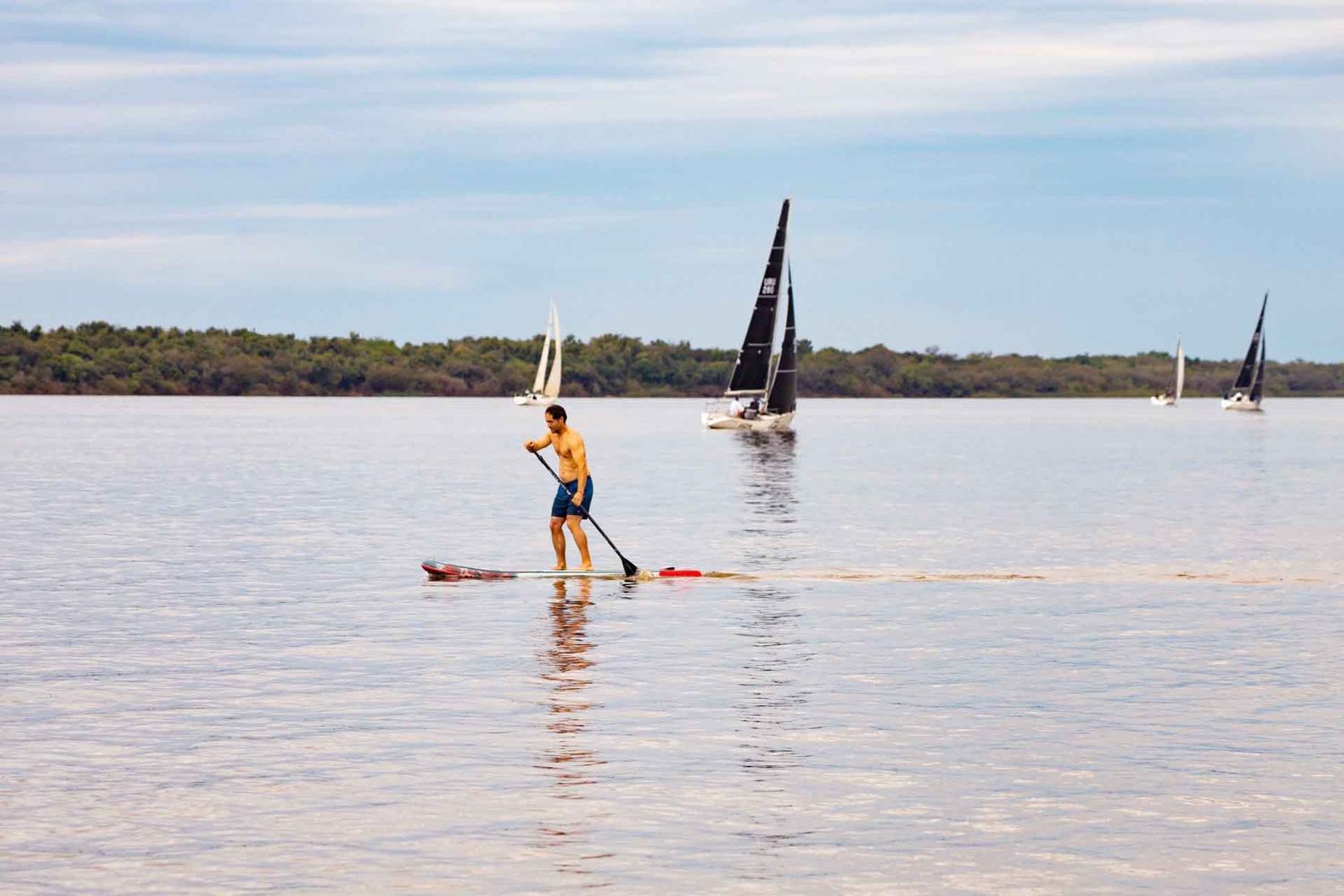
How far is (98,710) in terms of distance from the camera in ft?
51.6

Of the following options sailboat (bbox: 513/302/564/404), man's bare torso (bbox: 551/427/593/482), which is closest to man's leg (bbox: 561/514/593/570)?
man's bare torso (bbox: 551/427/593/482)

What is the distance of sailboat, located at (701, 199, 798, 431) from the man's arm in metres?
67.6

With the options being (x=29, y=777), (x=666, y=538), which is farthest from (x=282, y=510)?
(x=29, y=777)

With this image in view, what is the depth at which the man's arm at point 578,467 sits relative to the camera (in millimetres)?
26422

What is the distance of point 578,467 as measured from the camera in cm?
2647

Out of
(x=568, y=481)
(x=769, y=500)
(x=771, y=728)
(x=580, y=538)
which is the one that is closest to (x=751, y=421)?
(x=769, y=500)

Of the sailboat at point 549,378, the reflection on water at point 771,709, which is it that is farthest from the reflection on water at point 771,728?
the sailboat at point 549,378

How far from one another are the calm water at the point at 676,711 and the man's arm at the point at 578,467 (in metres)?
1.34

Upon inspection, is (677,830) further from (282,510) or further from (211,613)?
(282,510)

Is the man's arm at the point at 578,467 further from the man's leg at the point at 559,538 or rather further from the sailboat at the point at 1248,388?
the sailboat at the point at 1248,388

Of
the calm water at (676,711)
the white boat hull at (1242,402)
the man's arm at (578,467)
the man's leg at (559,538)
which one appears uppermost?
the white boat hull at (1242,402)

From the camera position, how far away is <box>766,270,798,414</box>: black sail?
9594 cm

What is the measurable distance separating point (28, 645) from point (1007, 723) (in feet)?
34.1

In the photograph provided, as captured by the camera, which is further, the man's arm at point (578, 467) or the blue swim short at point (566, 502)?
the blue swim short at point (566, 502)
